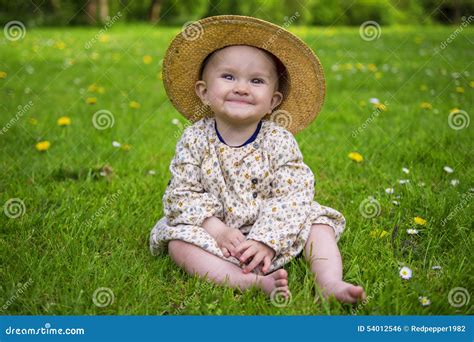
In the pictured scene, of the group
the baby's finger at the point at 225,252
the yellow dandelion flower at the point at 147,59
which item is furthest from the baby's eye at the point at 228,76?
the yellow dandelion flower at the point at 147,59

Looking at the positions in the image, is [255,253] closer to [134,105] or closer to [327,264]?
[327,264]

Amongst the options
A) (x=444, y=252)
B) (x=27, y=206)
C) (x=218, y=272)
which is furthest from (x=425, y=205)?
(x=27, y=206)

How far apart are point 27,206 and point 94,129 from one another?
1313 mm

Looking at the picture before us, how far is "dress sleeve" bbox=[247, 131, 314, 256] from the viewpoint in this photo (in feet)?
6.44

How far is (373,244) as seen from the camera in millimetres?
2174

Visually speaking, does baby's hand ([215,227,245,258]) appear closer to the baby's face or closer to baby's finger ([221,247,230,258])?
baby's finger ([221,247,230,258])

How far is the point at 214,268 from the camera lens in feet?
6.29

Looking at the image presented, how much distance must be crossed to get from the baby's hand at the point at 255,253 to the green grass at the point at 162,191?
0.11 m

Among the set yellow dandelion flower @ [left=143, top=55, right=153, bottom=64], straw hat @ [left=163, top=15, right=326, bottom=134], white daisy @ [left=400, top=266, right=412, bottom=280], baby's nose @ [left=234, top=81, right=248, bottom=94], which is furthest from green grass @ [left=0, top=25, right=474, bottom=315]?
yellow dandelion flower @ [left=143, top=55, right=153, bottom=64]

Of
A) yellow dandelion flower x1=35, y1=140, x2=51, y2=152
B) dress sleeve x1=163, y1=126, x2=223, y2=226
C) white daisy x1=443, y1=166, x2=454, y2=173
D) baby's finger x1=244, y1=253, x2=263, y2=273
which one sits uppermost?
white daisy x1=443, y1=166, x2=454, y2=173

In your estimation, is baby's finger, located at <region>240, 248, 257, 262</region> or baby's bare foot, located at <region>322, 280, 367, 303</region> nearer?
baby's bare foot, located at <region>322, 280, 367, 303</region>

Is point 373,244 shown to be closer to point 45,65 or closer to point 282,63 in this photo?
point 282,63

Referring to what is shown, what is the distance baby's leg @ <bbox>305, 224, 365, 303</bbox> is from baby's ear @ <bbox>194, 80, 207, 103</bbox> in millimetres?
673

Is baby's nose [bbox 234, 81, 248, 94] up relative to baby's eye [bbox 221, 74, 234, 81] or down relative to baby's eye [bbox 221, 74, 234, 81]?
down
